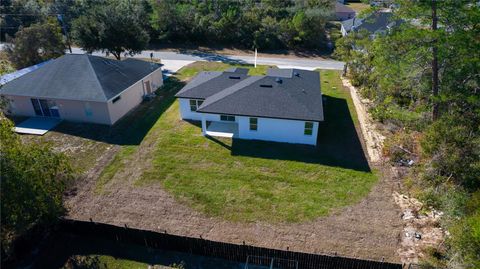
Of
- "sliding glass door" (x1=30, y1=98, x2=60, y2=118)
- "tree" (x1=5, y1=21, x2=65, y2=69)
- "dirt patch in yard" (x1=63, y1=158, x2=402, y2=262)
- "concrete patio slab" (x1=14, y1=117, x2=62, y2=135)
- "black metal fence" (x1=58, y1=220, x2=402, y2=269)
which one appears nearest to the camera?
"black metal fence" (x1=58, y1=220, x2=402, y2=269)

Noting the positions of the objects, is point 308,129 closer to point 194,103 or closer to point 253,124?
point 253,124

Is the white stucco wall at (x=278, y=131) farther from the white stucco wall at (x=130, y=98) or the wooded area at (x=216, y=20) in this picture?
the wooded area at (x=216, y=20)

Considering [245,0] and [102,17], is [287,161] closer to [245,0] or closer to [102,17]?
[102,17]

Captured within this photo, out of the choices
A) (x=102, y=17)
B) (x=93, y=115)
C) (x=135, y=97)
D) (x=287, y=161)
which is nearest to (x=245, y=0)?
(x=102, y=17)

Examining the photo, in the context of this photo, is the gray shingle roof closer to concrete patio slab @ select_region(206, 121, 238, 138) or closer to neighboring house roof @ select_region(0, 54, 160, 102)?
concrete patio slab @ select_region(206, 121, 238, 138)

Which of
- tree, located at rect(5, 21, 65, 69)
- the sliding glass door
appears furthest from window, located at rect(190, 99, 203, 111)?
tree, located at rect(5, 21, 65, 69)

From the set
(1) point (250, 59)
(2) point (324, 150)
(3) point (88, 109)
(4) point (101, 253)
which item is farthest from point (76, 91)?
(1) point (250, 59)

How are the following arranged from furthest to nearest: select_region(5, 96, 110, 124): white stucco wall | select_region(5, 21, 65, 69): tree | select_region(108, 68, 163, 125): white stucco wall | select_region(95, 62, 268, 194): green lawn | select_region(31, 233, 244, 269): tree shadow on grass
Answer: select_region(5, 21, 65, 69): tree, select_region(108, 68, 163, 125): white stucco wall, select_region(5, 96, 110, 124): white stucco wall, select_region(95, 62, 268, 194): green lawn, select_region(31, 233, 244, 269): tree shadow on grass
